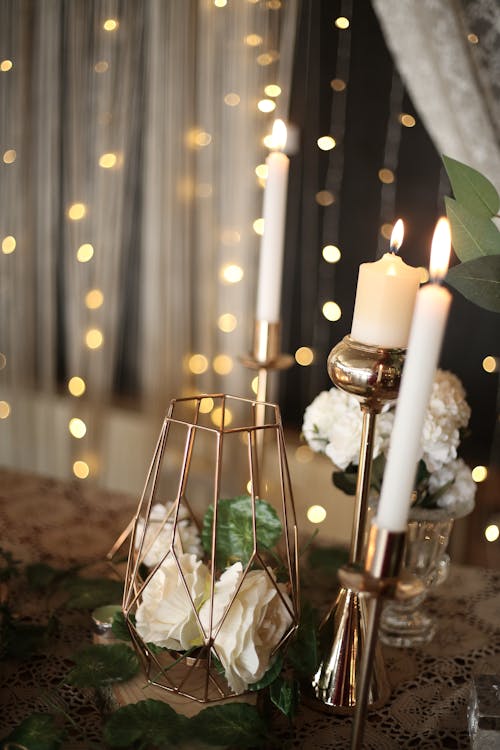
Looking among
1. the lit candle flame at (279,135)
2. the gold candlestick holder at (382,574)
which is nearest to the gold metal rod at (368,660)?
the gold candlestick holder at (382,574)

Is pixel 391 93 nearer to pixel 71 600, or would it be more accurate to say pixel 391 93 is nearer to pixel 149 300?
pixel 149 300

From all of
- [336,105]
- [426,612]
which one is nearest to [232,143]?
[336,105]

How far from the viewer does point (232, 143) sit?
5.65 ft

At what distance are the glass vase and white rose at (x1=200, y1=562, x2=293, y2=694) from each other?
0.72 feet

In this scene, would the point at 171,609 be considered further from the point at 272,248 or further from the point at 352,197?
the point at 352,197

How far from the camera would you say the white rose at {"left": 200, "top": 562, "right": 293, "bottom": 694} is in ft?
2.17

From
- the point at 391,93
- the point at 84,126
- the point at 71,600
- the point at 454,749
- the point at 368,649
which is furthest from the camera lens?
the point at 84,126

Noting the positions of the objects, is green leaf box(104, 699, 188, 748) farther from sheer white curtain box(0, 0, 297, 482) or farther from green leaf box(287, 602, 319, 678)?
sheer white curtain box(0, 0, 297, 482)

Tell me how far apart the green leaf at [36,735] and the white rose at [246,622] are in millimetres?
159

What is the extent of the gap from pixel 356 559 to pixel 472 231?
1.15 feet

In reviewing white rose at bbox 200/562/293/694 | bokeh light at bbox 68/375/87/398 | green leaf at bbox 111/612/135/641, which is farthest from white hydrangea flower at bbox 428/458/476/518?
bokeh light at bbox 68/375/87/398

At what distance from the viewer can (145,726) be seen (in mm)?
659

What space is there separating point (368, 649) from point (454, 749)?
0.71 ft

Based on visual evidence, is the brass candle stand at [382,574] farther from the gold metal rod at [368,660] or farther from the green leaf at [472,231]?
the green leaf at [472,231]
